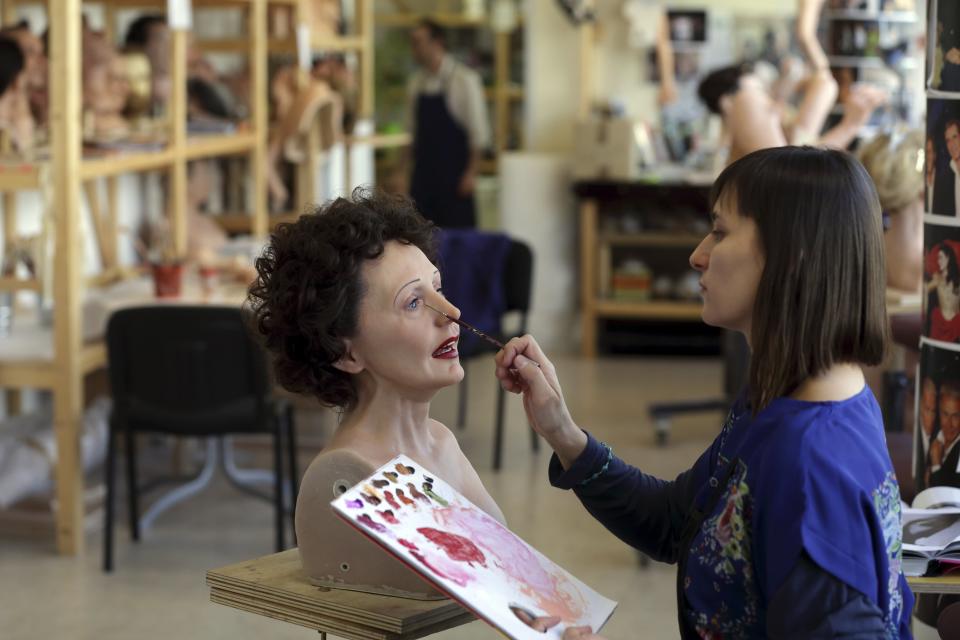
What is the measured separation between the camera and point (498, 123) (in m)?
9.90

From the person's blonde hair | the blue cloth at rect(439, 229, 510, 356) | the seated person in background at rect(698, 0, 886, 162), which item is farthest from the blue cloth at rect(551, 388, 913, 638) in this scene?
the blue cloth at rect(439, 229, 510, 356)

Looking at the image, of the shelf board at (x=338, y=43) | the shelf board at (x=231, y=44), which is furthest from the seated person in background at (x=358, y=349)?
the shelf board at (x=338, y=43)

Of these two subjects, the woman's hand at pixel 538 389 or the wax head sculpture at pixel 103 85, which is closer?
the woman's hand at pixel 538 389

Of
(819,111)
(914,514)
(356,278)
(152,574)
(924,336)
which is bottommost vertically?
(152,574)

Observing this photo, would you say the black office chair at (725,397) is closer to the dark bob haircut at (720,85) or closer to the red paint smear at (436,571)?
the dark bob haircut at (720,85)

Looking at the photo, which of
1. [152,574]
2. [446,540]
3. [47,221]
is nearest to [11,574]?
[152,574]

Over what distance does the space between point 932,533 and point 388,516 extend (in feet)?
3.08

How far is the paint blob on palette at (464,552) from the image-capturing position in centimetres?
154

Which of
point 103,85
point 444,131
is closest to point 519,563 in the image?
point 103,85

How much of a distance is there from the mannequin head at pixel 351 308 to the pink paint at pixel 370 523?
451 mm

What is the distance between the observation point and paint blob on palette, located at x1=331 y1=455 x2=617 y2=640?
1.54 m

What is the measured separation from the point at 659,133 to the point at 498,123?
2.41 meters

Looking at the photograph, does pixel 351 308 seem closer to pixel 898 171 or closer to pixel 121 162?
pixel 898 171

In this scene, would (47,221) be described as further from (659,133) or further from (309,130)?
(659,133)
